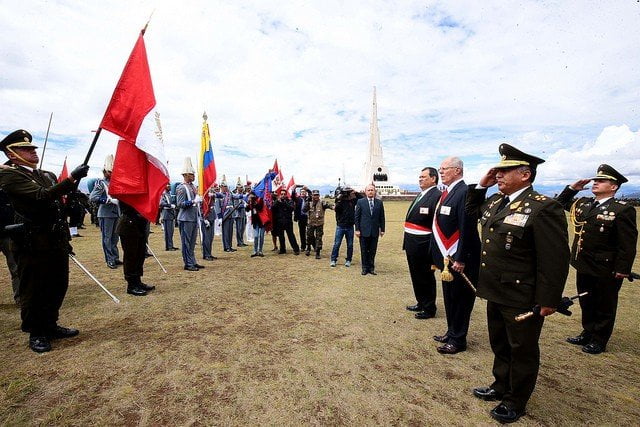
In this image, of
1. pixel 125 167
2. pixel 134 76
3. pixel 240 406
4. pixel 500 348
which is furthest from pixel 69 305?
pixel 500 348

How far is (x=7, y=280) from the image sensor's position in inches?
257

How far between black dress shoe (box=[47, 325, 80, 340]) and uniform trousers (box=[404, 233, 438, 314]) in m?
4.55

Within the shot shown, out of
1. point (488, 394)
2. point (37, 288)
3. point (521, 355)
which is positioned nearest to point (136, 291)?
point (37, 288)

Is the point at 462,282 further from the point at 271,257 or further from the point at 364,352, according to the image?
the point at 271,257

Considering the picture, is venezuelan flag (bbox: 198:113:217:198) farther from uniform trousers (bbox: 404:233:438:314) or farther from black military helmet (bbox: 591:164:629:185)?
black military helmet (bbox: 591:164:629:185)

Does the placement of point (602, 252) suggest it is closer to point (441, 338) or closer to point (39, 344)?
point (441, 338)

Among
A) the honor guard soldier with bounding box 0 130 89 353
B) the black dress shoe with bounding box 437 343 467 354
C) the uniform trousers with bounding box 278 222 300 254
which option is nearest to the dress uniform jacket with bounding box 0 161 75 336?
the honor guard soldier with bounding box 0 130 89 353

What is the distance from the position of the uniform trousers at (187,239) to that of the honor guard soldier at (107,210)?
1454 millimetres

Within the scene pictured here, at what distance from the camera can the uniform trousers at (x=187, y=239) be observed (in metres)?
7.63

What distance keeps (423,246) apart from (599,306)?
2171mm

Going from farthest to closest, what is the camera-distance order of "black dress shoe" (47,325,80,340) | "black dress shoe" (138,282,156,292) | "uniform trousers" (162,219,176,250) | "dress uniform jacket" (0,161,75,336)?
"uniform trousers" (162,219,176,250)
"black dress shoe" (138,282,156,292)
"black dress shoe" (47,325,80,340)
"dress uniform jacket" (0,161,75,336)

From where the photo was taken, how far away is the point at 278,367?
11.2ft

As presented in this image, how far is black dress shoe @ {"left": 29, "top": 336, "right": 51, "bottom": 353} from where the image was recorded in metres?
3.57

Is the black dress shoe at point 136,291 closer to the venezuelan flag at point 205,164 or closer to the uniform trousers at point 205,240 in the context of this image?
the venezuelan flag at point 205,164
